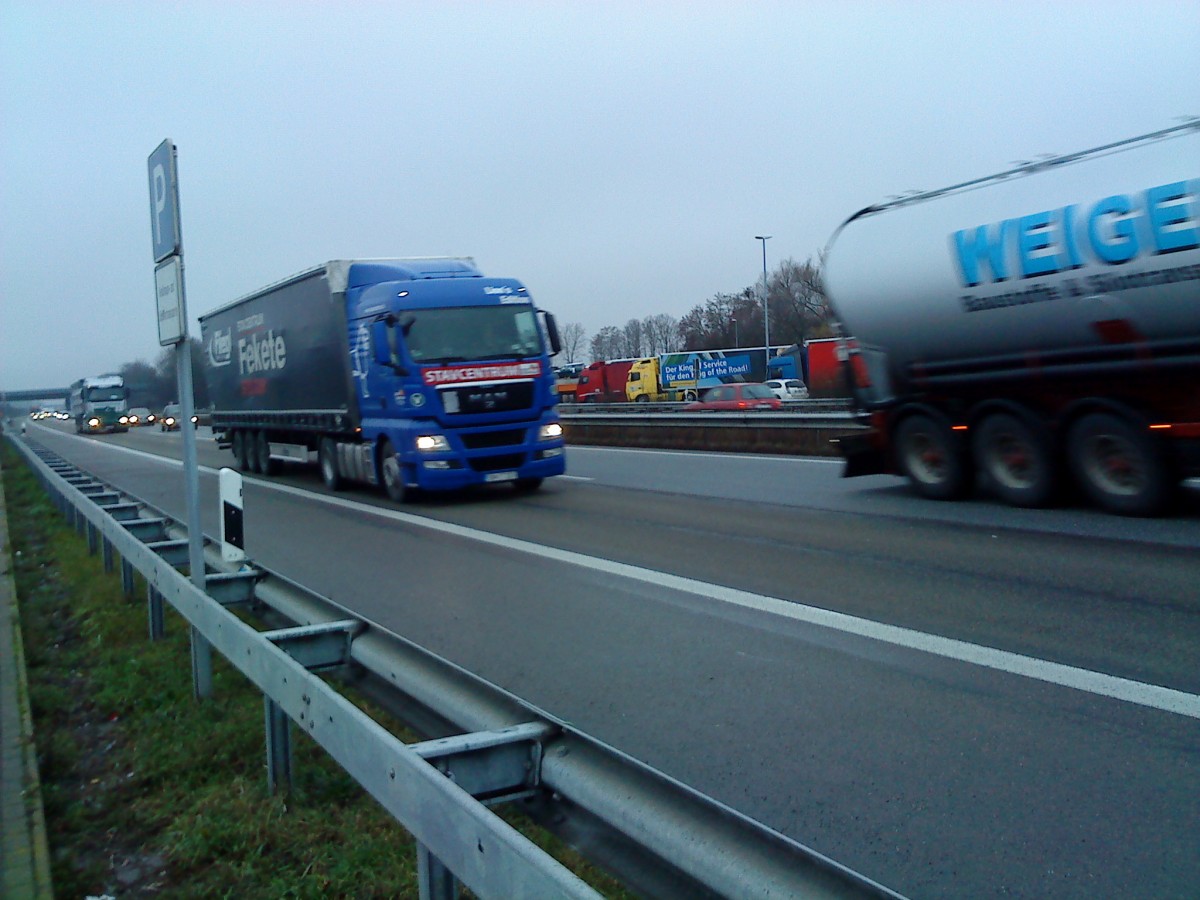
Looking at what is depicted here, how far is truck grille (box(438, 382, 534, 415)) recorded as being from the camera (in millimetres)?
15891

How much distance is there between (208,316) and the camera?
89.8 feet

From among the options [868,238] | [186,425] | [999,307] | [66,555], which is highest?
[868,238]

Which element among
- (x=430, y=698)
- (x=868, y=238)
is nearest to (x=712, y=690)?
(x=430, y=698)

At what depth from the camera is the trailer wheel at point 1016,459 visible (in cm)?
1229

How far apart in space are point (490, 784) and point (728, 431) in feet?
65.1

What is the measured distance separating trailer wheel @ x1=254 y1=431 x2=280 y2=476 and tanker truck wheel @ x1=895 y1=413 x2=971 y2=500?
46.4 ft

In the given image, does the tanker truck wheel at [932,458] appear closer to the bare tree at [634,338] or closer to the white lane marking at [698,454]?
the white lane marking at [698,454]

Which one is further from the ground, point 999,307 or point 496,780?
point 999,307

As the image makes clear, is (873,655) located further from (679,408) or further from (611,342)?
(611,342)

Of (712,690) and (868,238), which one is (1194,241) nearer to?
(868,238)

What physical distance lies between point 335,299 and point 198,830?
46.6 feet

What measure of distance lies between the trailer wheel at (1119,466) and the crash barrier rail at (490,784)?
8.50 metres

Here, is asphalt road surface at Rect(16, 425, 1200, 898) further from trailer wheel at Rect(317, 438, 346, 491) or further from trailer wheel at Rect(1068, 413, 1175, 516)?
trailer wheel at Rect(317, 438, 346, 491)

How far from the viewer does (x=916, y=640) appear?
705cm
